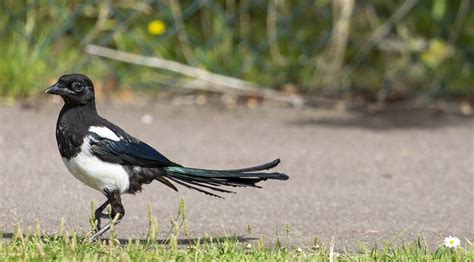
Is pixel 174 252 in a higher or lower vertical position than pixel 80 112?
lower

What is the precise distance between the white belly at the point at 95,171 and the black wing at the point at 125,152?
0.03m

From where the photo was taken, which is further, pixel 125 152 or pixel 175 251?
pixel 125 152

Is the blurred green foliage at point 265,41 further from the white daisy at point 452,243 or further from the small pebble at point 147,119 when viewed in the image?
the white daisy at point 452,243

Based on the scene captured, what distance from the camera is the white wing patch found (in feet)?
16.5

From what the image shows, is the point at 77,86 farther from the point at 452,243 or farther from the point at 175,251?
the point at 452,243

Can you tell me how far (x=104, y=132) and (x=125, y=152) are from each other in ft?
0.43

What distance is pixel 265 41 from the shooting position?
938 centimetres

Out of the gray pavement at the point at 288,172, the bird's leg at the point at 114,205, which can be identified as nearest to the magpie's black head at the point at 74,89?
the bird's leg at the point at 114,205

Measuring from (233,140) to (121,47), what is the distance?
70.1 inches

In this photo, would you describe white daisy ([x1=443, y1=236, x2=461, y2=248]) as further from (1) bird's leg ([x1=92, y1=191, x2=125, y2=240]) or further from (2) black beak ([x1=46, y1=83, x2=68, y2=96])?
(2) black beak ([x1=46, y1=83, x2=68, y2=96])

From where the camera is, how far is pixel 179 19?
9359mm

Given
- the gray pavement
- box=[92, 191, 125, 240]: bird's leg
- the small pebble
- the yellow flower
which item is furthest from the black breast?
the yellow flower

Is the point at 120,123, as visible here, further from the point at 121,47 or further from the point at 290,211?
the point at 290,211

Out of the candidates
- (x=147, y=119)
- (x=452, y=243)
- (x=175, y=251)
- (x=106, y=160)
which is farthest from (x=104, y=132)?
(x=147, y=119)
